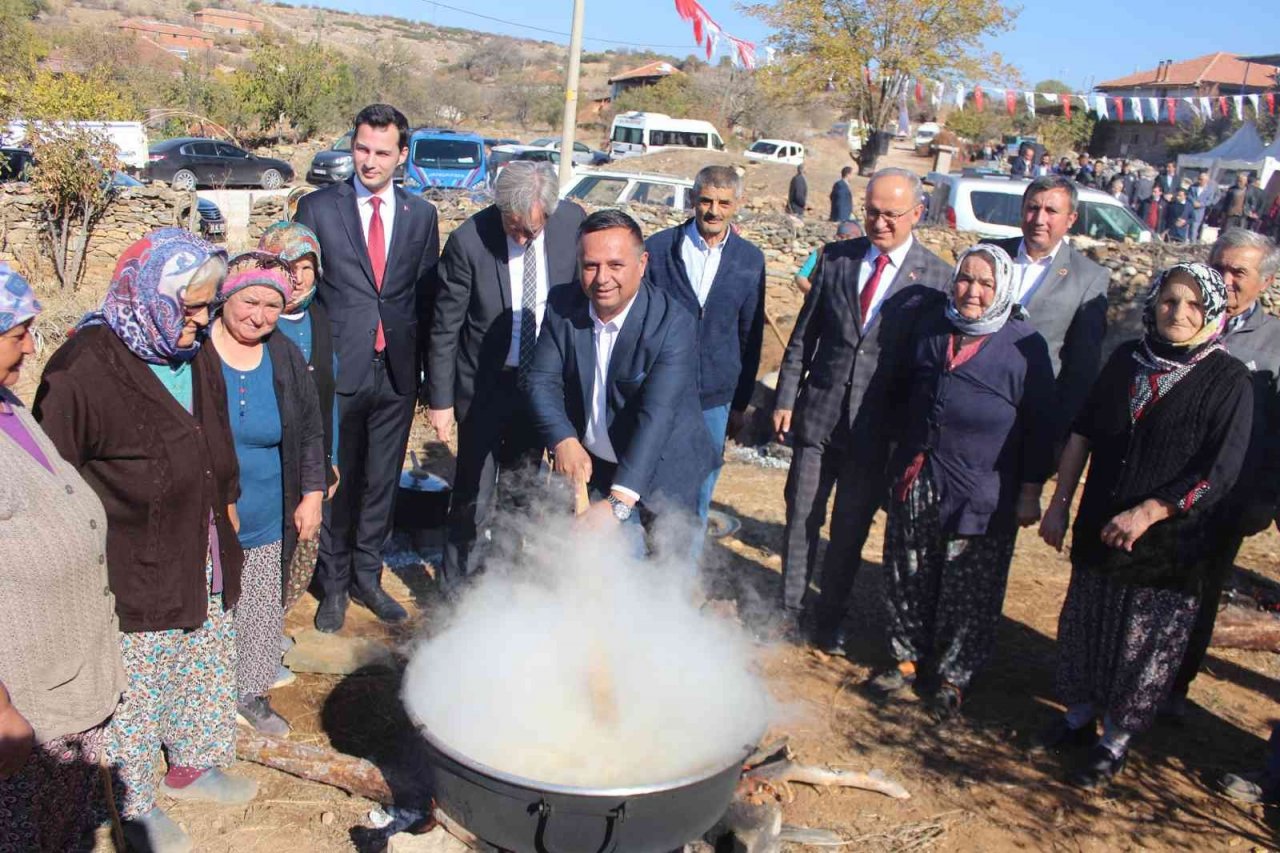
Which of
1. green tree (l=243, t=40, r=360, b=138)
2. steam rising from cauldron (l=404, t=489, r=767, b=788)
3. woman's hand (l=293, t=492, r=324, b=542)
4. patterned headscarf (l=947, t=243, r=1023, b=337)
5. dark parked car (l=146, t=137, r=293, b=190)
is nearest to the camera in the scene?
steam rising from cauldron (l=404, t=489, r=767, b=788)

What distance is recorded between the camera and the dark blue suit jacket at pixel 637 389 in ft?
10.4

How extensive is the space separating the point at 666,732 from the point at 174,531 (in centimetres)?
152

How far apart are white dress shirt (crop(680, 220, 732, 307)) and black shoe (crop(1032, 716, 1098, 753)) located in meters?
2.26

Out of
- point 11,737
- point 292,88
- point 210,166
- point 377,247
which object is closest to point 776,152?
point 292,88

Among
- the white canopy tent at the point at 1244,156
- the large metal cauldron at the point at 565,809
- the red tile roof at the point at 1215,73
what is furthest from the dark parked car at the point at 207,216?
the red tile roof at the point at 1215,73

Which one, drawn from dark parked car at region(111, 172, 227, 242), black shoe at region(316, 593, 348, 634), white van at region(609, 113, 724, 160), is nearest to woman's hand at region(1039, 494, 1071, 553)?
black shoe at region(316, 593, 348, 634)

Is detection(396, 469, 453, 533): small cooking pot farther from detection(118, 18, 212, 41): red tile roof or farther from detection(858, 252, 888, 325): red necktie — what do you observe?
detection(118, 18, 212, 41): red tile roof

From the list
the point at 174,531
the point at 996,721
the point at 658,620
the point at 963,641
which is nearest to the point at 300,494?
the point at 174,531

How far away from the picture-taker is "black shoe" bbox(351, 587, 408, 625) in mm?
4387

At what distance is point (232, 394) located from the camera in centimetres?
301

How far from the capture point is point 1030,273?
13.0 ft

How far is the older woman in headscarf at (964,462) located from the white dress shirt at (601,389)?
1292 mm

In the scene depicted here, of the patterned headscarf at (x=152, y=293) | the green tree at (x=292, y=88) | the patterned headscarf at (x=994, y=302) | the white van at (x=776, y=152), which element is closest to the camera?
the patterned headscarf at (x=152, y=293)

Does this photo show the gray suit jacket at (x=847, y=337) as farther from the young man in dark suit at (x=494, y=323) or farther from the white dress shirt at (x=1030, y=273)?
the young man in dark suit at (x=494, y=323)
